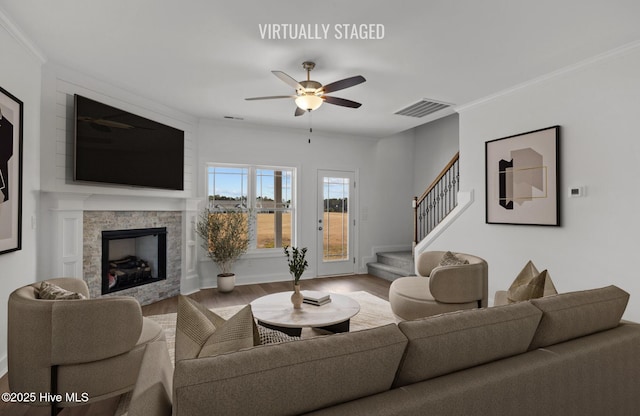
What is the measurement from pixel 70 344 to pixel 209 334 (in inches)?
53.7

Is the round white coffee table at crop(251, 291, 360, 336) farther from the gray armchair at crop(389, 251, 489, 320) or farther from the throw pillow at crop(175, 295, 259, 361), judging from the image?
the throw pillow at crop(175, 295, 259, 361)

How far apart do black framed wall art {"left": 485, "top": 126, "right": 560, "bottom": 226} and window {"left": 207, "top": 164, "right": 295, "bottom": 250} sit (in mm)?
3249

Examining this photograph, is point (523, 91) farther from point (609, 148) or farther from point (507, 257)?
point (507, 257)

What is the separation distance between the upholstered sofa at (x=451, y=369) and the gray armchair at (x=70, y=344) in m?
1.31

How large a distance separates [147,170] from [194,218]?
1.17 m

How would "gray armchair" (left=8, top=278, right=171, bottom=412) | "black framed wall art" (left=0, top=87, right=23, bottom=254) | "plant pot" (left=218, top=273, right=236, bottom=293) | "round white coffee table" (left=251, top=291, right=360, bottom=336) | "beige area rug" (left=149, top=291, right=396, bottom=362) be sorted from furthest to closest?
"plant pot" (left=218, top=273, right=236, bottom=293) < "beige area rug" (left=149, top=291, right=396, bottom=362) < "round white coffee table" (left=251, top=291, right=360, bottom=336) < "black framed wall art" (left=0, top=87, right=23, bottom=254) < "gray armchair" (left=8, top=278, right=171, bottom=412)

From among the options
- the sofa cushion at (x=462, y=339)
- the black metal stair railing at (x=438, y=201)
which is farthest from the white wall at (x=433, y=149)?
the sofa cushion at (x=462, y=339)

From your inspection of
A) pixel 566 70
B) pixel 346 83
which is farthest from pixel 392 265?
pixel 346 83

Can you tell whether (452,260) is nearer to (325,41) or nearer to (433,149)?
(325,41)

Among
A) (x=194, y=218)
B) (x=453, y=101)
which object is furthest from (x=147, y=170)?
(x=453, y=101)

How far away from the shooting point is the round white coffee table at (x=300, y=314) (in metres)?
2.67

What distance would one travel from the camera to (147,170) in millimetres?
4398

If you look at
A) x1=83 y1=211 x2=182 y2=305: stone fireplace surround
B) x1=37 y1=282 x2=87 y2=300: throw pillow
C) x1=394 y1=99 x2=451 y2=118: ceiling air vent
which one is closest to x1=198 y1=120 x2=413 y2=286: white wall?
x1=83 y1=211 x2=182 y2=305: stone fireplace surround

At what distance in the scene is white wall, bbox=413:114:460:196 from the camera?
21.2ft
